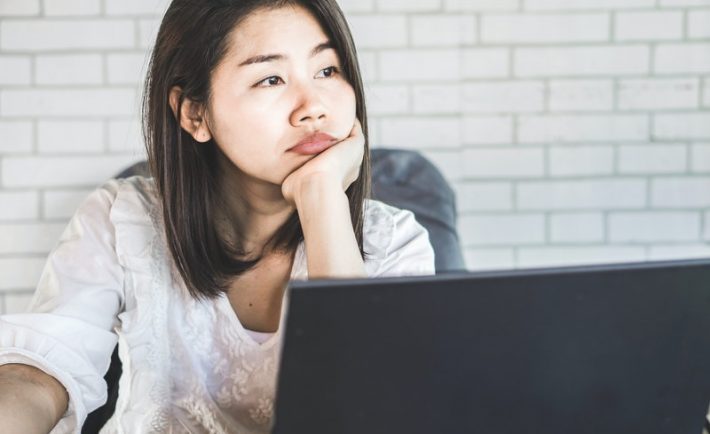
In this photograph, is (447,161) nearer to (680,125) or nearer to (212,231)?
(680,125)

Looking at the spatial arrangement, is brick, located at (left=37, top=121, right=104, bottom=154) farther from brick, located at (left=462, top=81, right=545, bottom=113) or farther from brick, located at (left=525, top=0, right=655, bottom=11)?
brick, located at (left=525, top=0, right=655, bottom=11)

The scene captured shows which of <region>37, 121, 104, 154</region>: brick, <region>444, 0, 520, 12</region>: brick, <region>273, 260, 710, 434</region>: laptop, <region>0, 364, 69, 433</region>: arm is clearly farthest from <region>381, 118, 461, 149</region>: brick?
<region>273, 260, 710, 434</region>: laptop

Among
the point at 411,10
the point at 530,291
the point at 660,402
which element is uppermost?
the point at 411,10

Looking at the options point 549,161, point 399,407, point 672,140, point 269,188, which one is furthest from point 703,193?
point 399,407

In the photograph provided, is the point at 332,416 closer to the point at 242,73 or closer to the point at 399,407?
the point at 399,407

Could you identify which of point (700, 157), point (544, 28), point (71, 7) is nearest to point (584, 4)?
point (544, 28)

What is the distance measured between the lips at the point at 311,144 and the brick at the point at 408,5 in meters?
1.30

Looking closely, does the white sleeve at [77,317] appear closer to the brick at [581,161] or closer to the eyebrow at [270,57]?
the eyebrow at [270,57]

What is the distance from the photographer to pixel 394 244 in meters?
1.44

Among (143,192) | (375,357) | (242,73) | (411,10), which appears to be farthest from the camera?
(411,10)

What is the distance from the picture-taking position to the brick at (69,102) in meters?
2.51

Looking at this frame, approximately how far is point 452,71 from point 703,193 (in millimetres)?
889

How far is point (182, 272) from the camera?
1409mm

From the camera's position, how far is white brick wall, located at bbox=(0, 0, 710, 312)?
2496mm
